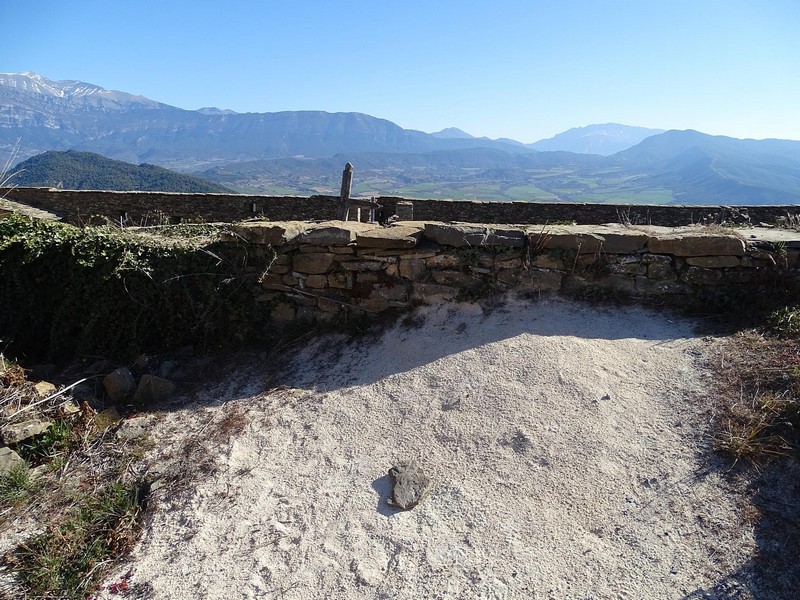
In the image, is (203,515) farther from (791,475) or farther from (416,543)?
(791,475)

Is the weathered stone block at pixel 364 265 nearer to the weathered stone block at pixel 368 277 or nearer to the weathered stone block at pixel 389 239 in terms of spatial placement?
the weathered stone block at pixel 368 277

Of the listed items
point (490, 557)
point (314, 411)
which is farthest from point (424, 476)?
point (314, 411)

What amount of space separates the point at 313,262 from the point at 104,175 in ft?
185

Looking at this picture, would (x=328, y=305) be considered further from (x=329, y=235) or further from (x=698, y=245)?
(x=698, y=245)

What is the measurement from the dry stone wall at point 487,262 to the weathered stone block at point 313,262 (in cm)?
1

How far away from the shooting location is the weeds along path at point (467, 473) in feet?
9.47

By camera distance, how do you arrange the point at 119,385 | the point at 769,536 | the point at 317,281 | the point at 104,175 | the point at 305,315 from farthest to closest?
1. the point at 104,175
2. the point at 305,315
3. the point at 317,281
4. the point at 119,385
5. the point at 769,536

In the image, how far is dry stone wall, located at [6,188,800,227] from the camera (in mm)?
12625

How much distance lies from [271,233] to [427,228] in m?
1.86

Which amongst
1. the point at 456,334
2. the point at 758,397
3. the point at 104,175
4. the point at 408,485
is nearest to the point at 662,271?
the point at 758,397

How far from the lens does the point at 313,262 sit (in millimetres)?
5496

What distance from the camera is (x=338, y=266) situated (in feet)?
18.1

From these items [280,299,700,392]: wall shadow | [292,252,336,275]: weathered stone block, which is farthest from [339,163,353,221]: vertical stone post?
[280,299,700,392]: wall shadow

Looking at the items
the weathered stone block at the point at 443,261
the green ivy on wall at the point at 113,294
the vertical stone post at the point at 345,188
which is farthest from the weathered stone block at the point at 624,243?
the vertical stone post at the point at 345,188
